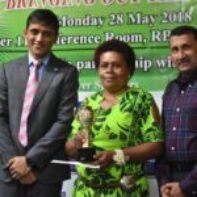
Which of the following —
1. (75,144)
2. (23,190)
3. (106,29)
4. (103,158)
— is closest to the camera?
(103,158)

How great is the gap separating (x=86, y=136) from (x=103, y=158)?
0.13 meters

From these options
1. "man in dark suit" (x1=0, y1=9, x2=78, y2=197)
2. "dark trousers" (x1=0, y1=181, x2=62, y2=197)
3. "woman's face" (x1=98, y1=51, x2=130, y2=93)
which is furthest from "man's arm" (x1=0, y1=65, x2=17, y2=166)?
"woman's face" (x1=98, y1=51, x2=130, y2=93)

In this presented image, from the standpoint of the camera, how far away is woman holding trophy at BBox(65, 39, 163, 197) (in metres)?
2.42

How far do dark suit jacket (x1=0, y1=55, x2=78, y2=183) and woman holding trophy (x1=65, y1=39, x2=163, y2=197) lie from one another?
113mm

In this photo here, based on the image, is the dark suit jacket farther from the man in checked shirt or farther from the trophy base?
the man in checked shirt

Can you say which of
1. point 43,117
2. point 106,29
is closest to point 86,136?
point 43,117

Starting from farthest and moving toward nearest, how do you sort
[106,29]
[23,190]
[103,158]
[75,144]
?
1. [106,29]
2. [23,190]
3. [75,144]
4. [103,158]

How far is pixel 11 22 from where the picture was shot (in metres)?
3.34

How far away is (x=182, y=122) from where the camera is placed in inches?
94.0

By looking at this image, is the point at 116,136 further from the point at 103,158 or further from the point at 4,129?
the point at 4,129

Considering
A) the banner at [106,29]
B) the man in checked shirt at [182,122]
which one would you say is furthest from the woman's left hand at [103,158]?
the banner at [106,29]

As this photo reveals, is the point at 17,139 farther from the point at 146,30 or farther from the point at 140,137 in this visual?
the point at 146,30

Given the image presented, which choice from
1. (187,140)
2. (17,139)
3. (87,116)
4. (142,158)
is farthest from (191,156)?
(17,139)

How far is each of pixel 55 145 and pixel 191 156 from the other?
66 cm
